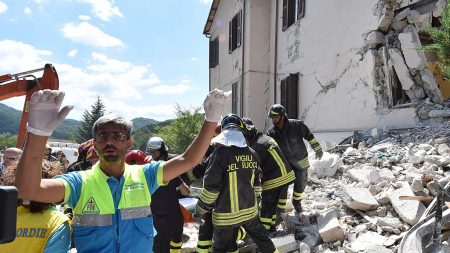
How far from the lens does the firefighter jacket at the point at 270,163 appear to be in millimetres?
4203

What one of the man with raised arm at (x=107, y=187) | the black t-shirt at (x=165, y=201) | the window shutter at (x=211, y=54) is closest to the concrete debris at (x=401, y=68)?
the black t-shirt at (x=165, y=201)

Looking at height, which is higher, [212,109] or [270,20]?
[270,20]

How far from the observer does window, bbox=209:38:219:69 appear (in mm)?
17203

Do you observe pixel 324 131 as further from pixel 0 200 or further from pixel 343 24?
pixel 0 200

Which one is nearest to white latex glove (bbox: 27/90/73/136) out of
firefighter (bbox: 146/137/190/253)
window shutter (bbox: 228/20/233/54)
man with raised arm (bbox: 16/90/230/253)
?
man with raised arm (bbox: 16/90/230/253)

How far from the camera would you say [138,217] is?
1.80 meters

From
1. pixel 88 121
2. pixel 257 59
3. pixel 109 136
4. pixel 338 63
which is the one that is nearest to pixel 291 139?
pixel 109 136

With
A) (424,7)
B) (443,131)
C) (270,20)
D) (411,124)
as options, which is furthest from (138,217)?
(270,20)

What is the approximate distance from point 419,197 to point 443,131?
2723mm

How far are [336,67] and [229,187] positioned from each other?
22.2 ft

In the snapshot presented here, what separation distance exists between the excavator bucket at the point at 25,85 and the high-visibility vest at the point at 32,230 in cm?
400

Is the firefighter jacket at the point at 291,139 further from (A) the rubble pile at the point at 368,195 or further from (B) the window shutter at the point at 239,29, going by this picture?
(B) the window shutter at the point at 239,29

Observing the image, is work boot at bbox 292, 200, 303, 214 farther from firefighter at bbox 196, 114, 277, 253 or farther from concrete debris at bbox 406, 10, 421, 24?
concrete debris at bbox 406, 10, 421, 24

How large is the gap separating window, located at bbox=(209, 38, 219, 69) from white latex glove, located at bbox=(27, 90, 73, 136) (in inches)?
624
